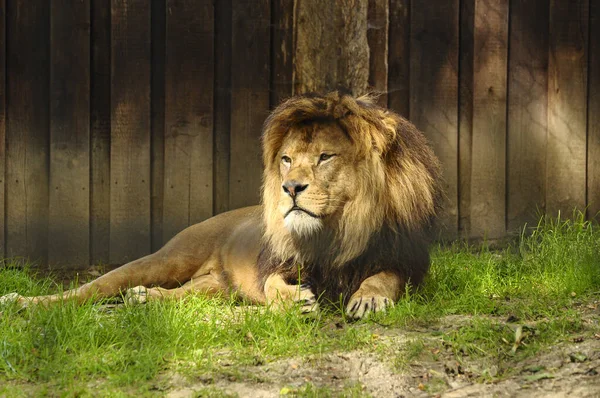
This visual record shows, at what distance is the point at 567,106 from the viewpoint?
23.0ft

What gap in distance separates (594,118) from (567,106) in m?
0.25

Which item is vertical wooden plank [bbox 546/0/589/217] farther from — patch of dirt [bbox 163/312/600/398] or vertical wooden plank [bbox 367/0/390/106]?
patch of dirt [bbox 163/312/600/398]

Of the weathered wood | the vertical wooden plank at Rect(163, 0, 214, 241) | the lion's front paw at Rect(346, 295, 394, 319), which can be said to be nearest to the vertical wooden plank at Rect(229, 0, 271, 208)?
the vertical wooden plank at Rect(163, 0, 214, 241)

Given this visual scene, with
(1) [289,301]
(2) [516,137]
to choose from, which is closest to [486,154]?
(2) [516,137]

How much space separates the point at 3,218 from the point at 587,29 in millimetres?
4524

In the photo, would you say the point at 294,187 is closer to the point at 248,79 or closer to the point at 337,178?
the point at 337,178

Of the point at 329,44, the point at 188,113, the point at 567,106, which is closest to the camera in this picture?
the point at 329,44

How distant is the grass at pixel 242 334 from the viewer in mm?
4004

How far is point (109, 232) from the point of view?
6.62 m

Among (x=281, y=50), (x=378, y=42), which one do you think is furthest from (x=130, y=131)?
(x=378, y=42)

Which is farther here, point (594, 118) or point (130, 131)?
point (594, 118)

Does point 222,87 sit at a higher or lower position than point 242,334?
higher

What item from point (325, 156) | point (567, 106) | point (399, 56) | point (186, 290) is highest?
point (399, 56)

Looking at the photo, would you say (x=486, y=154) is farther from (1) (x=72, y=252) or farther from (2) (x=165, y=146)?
(1) (x=72, y=252)
